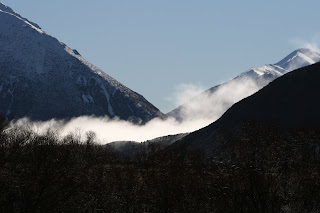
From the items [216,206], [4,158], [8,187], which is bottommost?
[216,206]

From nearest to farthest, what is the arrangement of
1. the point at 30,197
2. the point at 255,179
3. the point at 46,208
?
the point at 255,179 < the point at 30,197 < the point at 46,208

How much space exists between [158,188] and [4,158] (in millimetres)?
30908

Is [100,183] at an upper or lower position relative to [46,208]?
upper

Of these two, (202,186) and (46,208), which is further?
(202,186)

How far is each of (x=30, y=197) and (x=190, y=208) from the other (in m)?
32.2

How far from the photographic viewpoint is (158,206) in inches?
3189

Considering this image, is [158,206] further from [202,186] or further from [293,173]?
[293,173]

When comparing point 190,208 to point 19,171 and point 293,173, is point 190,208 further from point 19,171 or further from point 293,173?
point 19,171

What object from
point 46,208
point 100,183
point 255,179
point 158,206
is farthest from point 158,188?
point 255,179

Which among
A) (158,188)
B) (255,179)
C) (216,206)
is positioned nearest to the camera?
(255,179)

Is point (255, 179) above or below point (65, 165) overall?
below

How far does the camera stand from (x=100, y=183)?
301ft

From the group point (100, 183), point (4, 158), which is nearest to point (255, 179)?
point (4, 158)

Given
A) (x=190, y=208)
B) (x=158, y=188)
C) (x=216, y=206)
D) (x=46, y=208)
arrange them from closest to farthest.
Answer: (x=46, y=208), (x=216, y=206), (x=190, y=208), (x=158, y=188)
